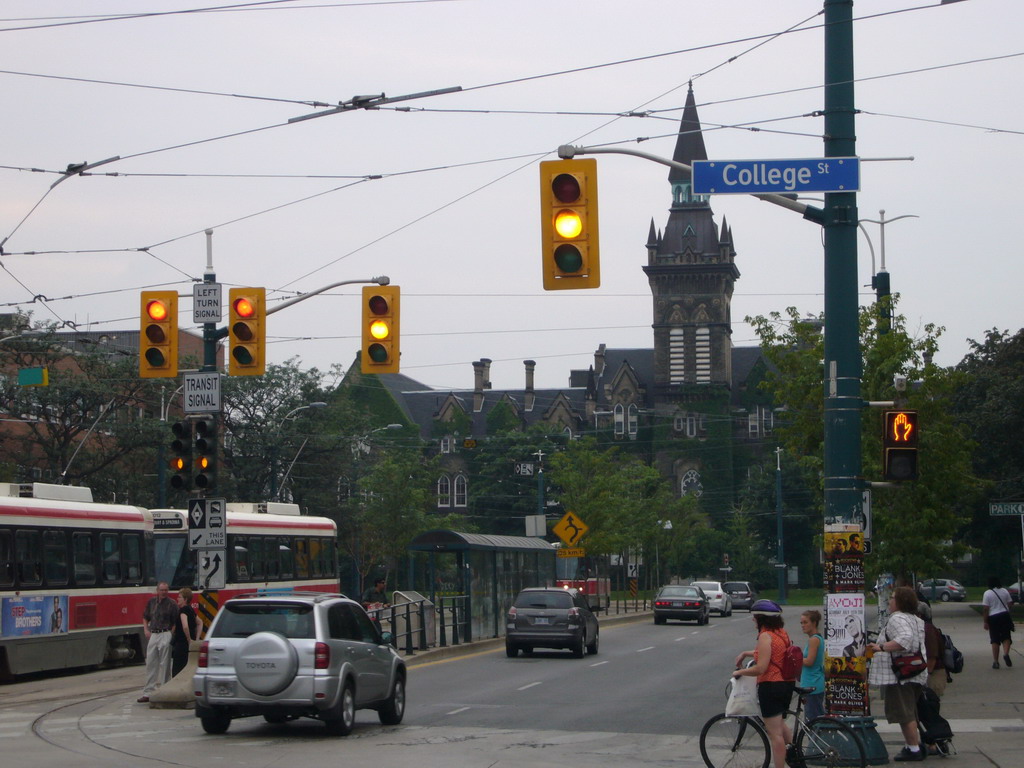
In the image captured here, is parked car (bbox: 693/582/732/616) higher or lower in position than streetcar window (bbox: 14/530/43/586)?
lower

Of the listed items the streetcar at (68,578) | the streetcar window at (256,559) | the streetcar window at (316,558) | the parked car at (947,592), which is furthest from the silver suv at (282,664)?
the parked car at (947,592)

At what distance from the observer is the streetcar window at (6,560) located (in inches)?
944

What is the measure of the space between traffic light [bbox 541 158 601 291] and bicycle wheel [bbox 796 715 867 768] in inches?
172

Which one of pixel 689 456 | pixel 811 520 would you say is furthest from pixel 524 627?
pixel 689 456

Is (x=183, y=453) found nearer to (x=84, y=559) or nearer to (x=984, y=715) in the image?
(x=84, y=559)

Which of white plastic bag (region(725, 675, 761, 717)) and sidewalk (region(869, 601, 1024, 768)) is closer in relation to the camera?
white plastic bag (region(725, 675, 761, 717))

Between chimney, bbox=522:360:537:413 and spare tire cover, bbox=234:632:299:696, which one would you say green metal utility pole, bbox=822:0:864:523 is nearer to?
spare tire cover, bbox=234:632:299:696

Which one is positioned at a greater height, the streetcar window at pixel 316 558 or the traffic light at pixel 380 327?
the traffic light at pixel 380 327

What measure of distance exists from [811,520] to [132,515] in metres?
75.2

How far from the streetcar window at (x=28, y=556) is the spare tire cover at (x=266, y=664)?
10612 mm

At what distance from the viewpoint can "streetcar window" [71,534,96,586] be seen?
26.7 meters

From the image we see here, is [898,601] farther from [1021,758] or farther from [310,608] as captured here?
[310,608]

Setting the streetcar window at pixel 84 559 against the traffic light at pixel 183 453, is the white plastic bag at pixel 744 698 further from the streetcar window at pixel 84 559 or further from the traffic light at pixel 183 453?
the streetcar window at pixel 84 559

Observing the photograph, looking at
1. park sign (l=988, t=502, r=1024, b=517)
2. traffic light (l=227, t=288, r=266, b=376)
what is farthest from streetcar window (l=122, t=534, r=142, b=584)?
park sign (l=988, t=502, r=1024, b=517)
